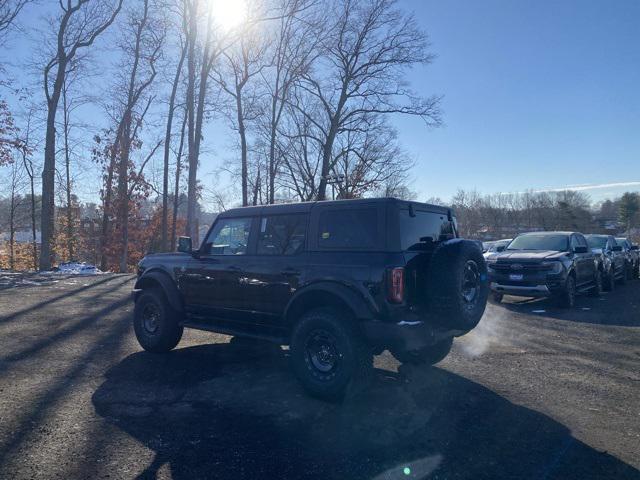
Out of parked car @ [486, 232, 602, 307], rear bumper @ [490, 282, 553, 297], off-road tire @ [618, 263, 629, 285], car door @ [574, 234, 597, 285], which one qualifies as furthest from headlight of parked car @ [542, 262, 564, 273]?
off-road tire @ [618, 263, 629, 285]

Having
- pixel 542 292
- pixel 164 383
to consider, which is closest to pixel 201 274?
pixel 164 383

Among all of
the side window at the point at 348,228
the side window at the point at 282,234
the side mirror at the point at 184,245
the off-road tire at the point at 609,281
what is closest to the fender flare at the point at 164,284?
the side mirror at the point at 184,245

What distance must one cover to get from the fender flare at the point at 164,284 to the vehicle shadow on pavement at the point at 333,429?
3.07ft

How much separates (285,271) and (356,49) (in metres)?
26.2

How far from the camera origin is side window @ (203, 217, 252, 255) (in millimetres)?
6203

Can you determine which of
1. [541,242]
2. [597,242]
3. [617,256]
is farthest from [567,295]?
[617,256]

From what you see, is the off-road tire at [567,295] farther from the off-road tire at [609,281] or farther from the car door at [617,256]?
the car door at [617,256]

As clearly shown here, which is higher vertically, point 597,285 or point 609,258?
point 609,258

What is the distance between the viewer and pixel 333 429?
172 inches

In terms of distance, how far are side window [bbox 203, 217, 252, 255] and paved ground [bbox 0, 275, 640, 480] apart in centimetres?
147

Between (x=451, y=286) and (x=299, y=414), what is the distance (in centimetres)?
190

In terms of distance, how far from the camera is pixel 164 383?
560cm

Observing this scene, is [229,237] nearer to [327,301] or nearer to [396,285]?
[327,301]

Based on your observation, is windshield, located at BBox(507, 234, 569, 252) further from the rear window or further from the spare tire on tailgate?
the spare tire on tailgate
